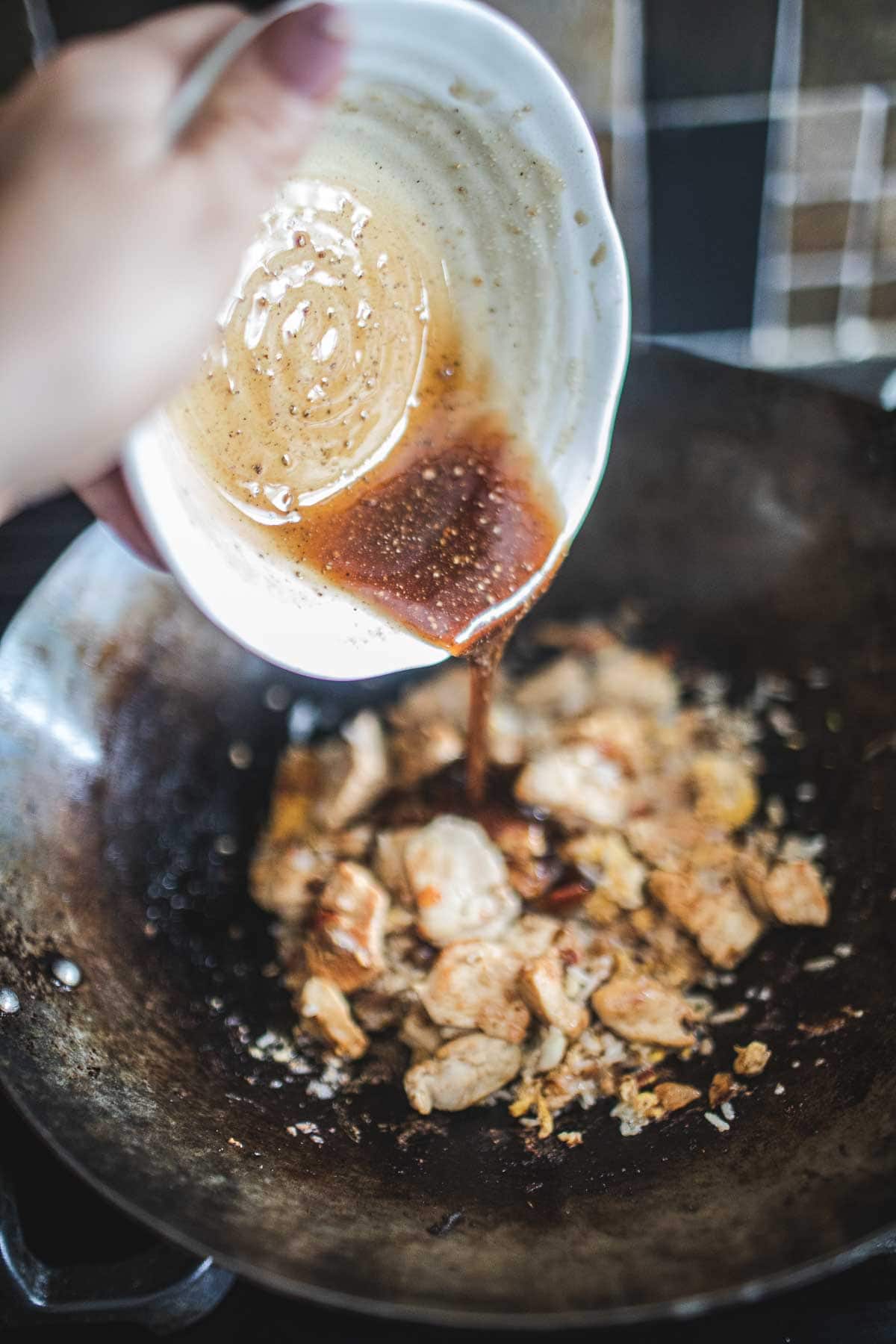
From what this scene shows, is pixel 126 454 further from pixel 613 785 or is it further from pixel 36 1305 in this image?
pixel 613 785

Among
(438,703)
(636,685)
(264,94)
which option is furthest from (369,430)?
(636,685)

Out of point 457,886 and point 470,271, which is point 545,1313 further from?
point 470,271

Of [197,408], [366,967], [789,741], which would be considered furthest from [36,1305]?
[789,741]

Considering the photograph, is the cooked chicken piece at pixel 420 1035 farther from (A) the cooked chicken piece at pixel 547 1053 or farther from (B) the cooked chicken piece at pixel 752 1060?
(B) the cooked chicken piece at pixel 752 1060

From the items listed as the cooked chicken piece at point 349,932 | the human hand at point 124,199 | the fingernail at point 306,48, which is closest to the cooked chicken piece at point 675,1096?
the cooked chicken piece at point 349,932

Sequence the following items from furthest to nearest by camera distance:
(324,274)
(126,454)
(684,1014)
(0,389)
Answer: (684,1014), (324,274), (126,454), (0,389)

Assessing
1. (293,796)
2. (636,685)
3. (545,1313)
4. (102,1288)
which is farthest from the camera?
(636,685)
